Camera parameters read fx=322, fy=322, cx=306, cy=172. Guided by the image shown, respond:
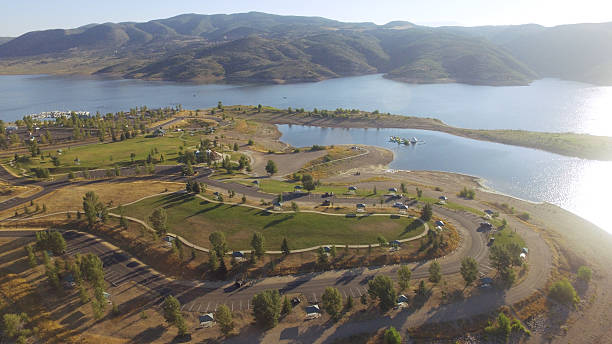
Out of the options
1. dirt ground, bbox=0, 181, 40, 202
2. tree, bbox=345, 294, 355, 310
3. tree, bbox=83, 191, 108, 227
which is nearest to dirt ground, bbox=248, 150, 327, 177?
tree, bbox=83, 191, 108, 227

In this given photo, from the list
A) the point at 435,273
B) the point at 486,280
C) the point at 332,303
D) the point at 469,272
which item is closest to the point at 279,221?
the point at 332,303

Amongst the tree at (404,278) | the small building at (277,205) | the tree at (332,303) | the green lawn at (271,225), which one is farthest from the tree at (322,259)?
the small building at (277,205)

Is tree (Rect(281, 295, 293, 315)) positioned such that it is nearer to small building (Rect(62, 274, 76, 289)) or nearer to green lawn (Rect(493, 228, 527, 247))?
small building (Rect(62, 274, 76, 289))

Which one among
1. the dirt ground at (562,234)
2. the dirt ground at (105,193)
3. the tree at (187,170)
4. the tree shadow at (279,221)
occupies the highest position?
the tree at (187,170)

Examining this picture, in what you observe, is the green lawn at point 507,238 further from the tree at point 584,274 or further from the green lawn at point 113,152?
the green lawn at point 113,152

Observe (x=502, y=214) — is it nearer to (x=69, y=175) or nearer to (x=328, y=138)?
(x=328, y=138)

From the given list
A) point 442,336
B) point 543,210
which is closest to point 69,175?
point 442,336

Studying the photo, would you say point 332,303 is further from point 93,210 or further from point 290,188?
point 93,210
